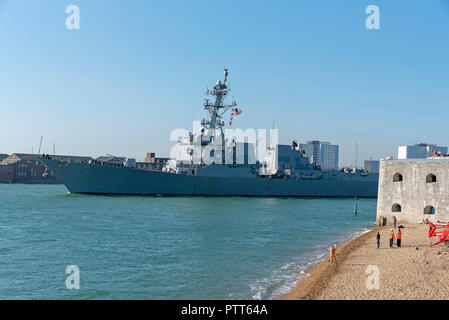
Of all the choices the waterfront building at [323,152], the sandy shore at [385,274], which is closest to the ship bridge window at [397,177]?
the sandy shore at [385,274]

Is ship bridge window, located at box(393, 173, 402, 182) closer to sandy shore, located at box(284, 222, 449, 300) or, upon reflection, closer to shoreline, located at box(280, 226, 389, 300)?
sandy shore, located at box(284, 222, 449, 300)

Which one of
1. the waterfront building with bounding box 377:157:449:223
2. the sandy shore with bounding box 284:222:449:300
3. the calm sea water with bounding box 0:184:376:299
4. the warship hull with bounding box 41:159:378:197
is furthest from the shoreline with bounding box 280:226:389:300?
the warship hull with bounding box 41:159:378:197

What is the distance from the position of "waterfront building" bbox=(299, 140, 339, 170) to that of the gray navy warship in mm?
91329

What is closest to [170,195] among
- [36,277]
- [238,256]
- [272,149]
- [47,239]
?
[272,149]

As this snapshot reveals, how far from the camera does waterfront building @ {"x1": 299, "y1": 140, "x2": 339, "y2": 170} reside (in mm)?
139950

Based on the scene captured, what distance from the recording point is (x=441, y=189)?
58.1 ft

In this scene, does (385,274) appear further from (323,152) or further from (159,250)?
(323,152)

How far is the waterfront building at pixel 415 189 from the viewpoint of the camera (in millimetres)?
17719

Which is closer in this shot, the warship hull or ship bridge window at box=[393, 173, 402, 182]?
ship bridge window at box=[393, 173, 402, 182]

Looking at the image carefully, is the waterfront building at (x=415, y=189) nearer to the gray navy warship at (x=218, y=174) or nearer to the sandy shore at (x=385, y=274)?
the sandy shore at (x=385, y=274)

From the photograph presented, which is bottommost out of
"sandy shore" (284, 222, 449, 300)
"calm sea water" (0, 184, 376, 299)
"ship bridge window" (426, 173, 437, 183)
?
"calm sea water" (0, 184, 376, 299)

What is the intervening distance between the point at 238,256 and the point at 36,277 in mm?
6833

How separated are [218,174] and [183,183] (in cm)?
387

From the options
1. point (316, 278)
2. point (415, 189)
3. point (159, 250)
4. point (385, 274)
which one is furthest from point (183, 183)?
point (385, 274)
